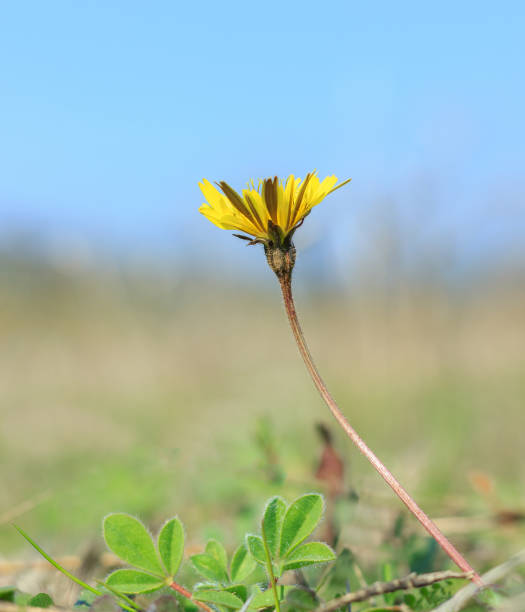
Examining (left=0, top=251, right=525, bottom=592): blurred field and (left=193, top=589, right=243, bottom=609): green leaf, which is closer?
(left=193, top=589, right=243, bottom=609): green leaf

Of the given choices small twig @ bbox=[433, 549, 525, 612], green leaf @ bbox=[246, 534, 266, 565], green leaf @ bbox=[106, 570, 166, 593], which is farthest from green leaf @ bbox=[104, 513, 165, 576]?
small twig @ bbox=[433, 549, 525, 612]

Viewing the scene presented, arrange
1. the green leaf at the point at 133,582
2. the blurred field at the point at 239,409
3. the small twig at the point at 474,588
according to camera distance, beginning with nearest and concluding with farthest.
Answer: the small twig at the point at 474,588 → the green leaf at the point at 133,582 → the blurred field at the point at 239,409

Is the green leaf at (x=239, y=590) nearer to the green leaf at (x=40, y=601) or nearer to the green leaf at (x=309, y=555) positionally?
the green leaf at (x=309, y=555)

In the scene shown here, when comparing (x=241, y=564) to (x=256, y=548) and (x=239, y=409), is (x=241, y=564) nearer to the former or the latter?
(x=256, y=548)

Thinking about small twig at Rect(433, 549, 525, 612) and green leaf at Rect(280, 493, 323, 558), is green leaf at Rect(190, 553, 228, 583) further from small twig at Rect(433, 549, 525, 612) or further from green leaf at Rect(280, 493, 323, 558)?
small twig at Rect(433, 549, 525, 612)

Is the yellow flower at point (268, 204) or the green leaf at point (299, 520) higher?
the yellow flower at point (268, 204)

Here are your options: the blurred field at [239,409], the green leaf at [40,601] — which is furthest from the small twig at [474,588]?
the blurred field at [239,409]

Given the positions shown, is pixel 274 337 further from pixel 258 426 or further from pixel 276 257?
pixel 276 257
